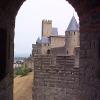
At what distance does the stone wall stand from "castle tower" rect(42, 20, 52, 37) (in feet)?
145

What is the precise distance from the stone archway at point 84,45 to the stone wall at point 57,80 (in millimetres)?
5498

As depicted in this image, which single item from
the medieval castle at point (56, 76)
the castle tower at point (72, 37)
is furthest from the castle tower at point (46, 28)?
the medieval castle at point (56, 76)

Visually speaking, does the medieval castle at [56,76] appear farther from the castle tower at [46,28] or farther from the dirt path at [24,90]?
the castle tower at [46,28]

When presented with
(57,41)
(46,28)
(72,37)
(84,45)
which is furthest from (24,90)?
(46,28)

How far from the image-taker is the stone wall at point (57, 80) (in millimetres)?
13859

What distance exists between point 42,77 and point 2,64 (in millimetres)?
7608

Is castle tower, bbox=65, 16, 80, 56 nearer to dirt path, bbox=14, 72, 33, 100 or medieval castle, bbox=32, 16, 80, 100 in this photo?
dirt path, bbox=14, 72, 33, 100

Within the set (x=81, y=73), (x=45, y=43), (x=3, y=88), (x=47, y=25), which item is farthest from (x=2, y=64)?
(x=47, y=25)

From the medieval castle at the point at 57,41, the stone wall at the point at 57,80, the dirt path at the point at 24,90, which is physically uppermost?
the medieval castle at the point at 57,41

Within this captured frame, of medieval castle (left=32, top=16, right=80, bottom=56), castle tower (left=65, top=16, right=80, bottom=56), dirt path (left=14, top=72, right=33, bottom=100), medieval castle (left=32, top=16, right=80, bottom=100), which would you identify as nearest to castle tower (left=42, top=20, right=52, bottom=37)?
medieval castle (left=32, top=16, right=80, bottom=56)

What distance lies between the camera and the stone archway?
7281 millimetres

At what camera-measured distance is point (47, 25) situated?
2443 inches

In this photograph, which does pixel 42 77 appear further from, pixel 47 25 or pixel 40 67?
pixel 47 25

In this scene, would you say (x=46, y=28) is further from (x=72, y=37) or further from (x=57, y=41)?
(x=72, y=37)
